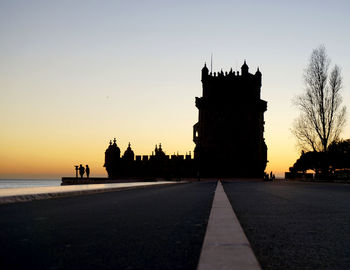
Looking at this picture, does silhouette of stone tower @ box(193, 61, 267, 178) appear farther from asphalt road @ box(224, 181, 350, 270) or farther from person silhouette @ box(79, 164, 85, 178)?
asphalt road @ box(224, 181, 350, 270)

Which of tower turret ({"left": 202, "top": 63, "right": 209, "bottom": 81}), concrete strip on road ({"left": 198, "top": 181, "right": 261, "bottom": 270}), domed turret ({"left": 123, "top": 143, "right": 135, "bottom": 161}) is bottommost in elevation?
concrete strip on road ({"left": 198, "top": 181, "right": 261, "bottom": 270})

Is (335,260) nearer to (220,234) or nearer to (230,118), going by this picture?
(220,234)

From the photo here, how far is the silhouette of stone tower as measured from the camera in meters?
80.0

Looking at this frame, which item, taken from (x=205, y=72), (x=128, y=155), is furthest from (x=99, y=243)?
(x=128, y=155)

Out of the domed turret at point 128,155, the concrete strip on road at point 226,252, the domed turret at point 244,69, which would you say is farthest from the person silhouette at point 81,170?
the concrete strip on road at point 226,252

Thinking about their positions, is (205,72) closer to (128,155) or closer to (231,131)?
(231,131)

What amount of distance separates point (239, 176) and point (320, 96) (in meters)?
37.4

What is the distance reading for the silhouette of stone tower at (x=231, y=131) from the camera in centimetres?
8000

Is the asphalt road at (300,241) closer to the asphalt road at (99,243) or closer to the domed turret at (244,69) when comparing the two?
the asphalt road at (99,243)

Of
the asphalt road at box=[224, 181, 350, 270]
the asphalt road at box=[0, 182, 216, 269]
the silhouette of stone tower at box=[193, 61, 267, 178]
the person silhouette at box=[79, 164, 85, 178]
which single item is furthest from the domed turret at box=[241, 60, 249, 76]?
the asphalt road at box=[0, 182, 216, 269]

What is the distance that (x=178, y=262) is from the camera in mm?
2719

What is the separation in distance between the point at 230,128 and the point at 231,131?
1.88 ft

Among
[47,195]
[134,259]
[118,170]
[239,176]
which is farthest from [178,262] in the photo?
[118,170]

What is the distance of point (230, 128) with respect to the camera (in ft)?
265
